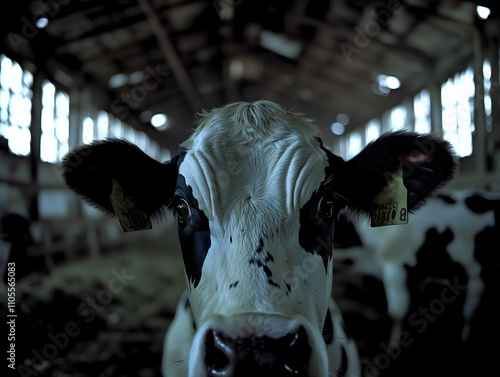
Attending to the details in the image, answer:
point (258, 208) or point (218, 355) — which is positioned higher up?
point (258, 208)

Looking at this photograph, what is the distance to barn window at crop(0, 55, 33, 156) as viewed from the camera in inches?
191

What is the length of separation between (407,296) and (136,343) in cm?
238

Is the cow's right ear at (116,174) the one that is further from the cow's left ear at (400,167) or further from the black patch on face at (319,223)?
the cow's left ear at (400,167)

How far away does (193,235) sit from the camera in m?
1.61

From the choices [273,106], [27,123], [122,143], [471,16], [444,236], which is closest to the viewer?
[122,143]

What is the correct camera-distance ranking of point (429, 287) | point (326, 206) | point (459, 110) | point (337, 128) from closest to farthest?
point (326, 206) < point (429, 287) < point (459, 110) < point (337, 128)

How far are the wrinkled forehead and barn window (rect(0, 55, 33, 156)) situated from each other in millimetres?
4246

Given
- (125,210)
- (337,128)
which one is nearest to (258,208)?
(125,210)

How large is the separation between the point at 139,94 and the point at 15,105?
6152 mm

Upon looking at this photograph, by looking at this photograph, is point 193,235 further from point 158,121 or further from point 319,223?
point 158,121

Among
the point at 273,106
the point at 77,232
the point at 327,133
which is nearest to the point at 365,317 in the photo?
the point at 273,106

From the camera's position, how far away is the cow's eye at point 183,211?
5.40 feet

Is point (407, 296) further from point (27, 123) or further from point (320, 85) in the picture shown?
point (320, 85)

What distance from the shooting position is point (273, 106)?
1.99 metres
